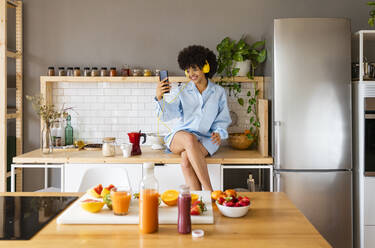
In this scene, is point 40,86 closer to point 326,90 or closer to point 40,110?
point 40,110

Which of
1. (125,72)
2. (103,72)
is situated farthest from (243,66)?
(103,72)

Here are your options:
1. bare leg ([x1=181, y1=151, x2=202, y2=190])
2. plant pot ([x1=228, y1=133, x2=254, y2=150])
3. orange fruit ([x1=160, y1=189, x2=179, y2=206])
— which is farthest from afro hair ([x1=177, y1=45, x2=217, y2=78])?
orange fruit ([x1=160, y1=189, x2=179, y2=206])

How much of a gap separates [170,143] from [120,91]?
39.8 inches

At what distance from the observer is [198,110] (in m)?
3.83

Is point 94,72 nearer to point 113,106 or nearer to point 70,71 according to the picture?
point 70,71

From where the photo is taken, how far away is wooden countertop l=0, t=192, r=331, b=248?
154cm

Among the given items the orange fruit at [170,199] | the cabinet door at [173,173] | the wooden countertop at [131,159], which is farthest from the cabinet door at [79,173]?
the orange fruit at [170,199]

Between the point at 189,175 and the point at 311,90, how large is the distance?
137 centimetres

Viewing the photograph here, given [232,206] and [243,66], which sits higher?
[243,66]

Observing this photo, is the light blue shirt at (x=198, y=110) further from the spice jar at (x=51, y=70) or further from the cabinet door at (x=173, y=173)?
the spice jar at (x=51, y=70)

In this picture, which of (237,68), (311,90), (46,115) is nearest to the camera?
(311,90)

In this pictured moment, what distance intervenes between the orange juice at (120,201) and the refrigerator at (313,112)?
212cm

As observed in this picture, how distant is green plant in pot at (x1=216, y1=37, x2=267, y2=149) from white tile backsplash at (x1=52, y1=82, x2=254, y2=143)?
0.21 meters

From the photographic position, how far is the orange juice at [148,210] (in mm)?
1646
